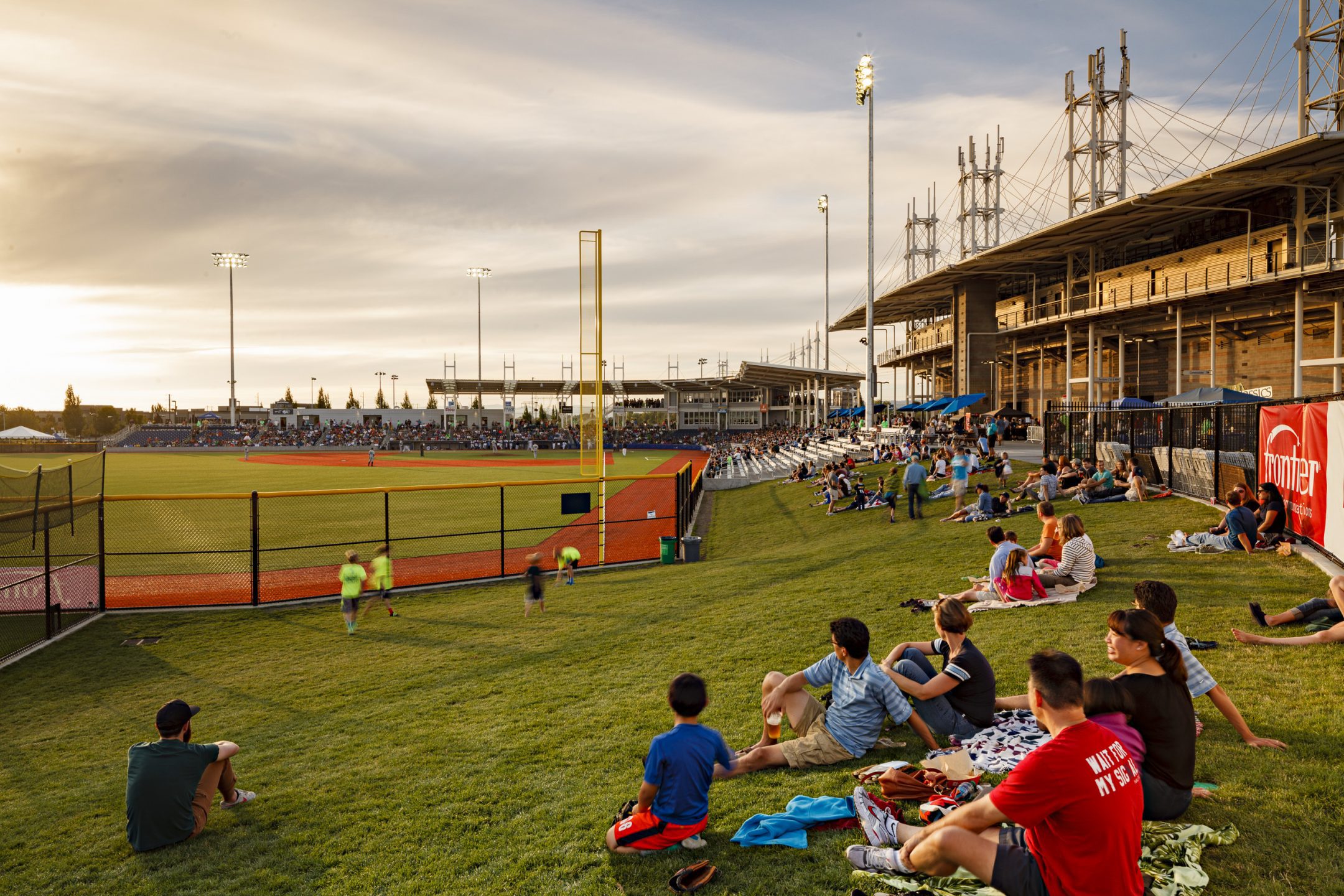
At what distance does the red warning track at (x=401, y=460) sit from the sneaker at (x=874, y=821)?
5842 centimetres

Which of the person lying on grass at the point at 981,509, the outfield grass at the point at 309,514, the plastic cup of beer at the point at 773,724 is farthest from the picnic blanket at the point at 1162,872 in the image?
the person lying on grass at the point at 981,509

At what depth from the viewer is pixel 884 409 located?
6981cm

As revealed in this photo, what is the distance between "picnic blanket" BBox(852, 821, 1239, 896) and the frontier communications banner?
793 centimetres

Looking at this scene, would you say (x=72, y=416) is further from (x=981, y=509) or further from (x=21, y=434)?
(x=981, y=509)

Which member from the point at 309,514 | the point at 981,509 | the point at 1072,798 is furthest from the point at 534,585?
the point at 309,514

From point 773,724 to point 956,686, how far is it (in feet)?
4.92

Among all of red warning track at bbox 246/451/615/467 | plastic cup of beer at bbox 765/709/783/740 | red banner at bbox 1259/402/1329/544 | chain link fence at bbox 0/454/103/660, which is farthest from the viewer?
red warning track at bbox 246/451/615/467

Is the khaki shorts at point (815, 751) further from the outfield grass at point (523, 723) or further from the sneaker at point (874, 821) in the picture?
the sneaker at point (874, 821)

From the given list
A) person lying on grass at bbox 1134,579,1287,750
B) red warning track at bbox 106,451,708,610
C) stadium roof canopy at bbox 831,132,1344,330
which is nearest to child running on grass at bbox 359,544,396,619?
red warning track at bbox 106,451,708,610

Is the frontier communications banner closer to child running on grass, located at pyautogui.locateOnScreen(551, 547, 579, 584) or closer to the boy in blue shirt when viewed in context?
the boy in blue shirt

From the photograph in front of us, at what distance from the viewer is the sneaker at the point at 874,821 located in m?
4.46

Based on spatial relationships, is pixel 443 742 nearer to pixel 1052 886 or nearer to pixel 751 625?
pixel 751 625

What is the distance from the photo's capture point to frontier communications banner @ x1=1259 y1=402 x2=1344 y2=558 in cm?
993

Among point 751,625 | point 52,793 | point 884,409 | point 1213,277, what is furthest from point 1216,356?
point 52,793
